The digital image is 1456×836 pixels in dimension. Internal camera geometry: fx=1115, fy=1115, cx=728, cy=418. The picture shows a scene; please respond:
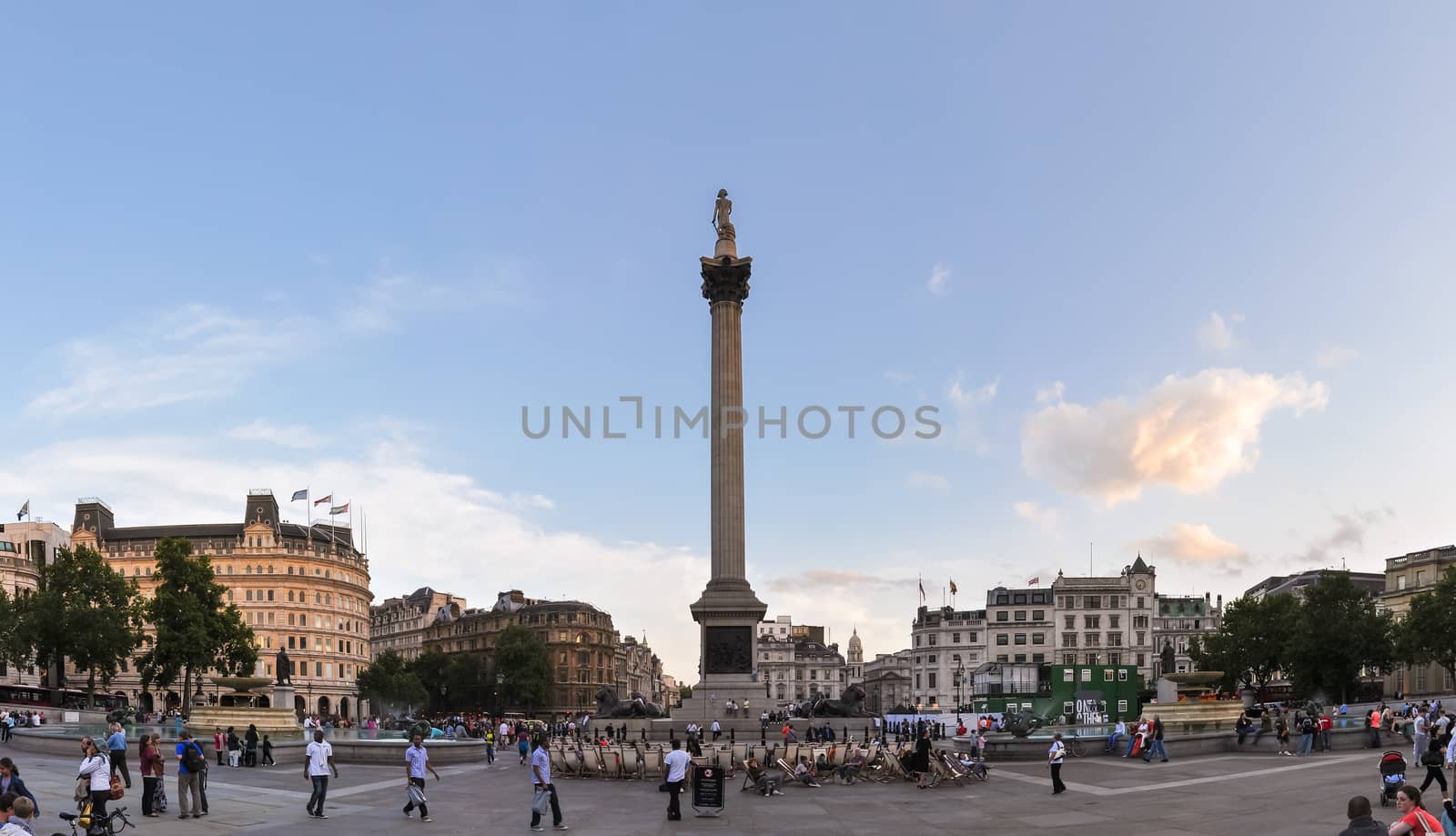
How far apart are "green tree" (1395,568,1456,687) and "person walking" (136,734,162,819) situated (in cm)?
8881

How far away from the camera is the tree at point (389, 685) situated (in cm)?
13425

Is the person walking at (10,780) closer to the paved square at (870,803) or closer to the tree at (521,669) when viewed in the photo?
the paved square at (870,803)

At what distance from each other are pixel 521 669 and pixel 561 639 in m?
35.4

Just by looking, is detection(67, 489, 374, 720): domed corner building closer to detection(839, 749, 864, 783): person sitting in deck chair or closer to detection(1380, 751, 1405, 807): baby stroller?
detection(839, 749, 864, 783): person sitting in deck chair

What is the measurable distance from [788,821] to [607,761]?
41.4 ft

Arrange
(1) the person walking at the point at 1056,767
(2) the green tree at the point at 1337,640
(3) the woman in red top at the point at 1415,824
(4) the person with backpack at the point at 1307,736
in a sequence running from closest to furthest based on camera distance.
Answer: (3) the woman in red top at the point at 1415,824, (1) the person walking at the point at 1056,767, (4) the person with backpack at the point at 1307,736, (2) the green tree at the point at 1337,640

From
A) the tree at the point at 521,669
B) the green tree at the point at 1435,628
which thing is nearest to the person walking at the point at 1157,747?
the green tree at the point at 1435,628

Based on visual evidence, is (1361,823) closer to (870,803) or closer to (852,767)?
(870,803)

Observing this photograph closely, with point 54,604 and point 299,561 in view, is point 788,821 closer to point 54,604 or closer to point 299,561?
point 54,604

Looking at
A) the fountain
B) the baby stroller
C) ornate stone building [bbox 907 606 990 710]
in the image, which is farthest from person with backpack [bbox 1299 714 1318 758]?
ornate stone building [bbox 907 606 990 710]

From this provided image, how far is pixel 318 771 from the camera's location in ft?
82.0

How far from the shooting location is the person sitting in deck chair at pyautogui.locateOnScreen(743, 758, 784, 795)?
104 feet

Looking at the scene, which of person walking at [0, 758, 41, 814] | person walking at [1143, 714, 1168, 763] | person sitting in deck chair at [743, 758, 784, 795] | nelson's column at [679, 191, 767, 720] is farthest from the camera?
nelson's column at [679, 191, 767, 720]

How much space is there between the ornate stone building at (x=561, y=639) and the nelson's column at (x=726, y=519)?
11321cm
